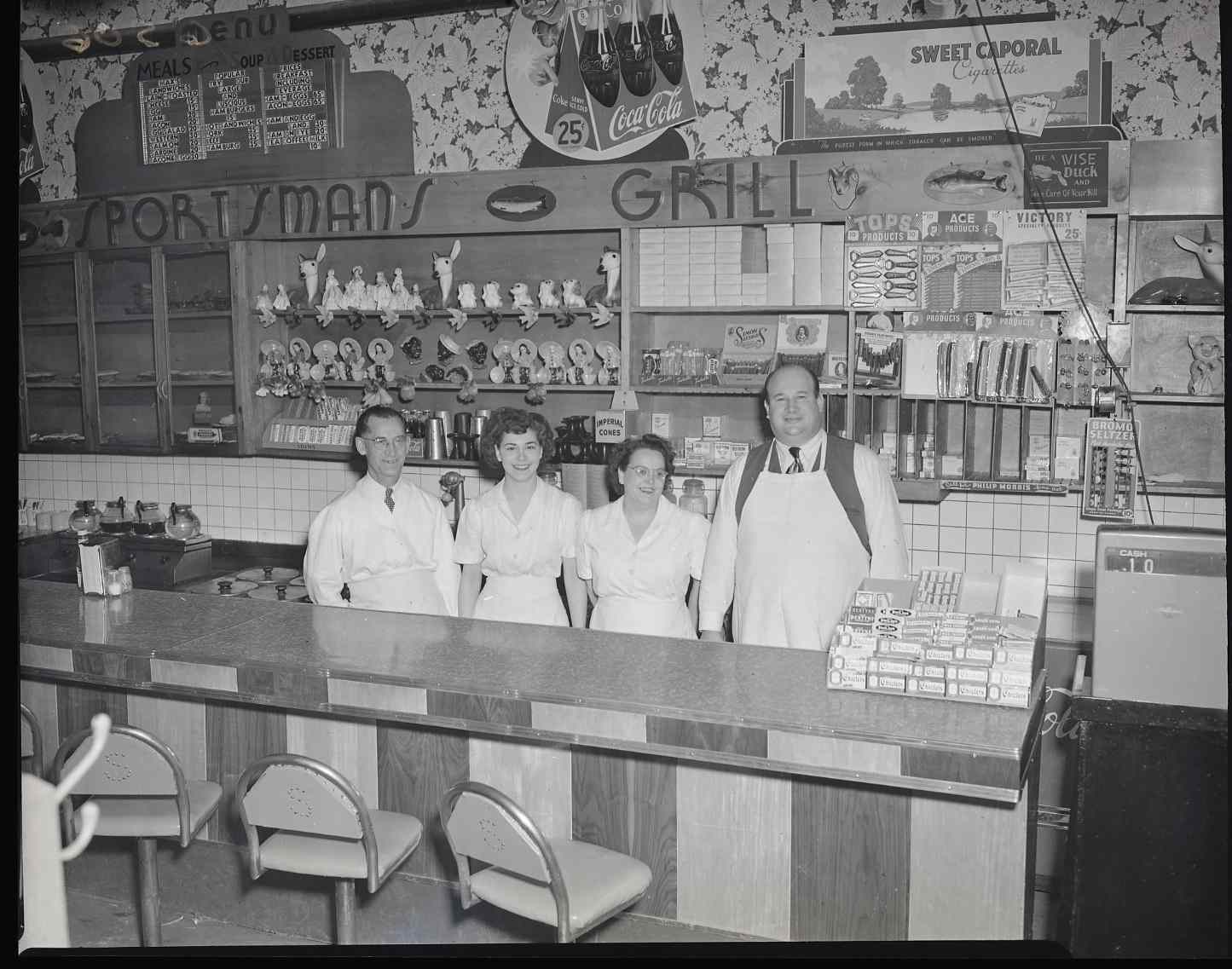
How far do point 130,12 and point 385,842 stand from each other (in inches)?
195

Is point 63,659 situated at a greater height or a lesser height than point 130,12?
lesser

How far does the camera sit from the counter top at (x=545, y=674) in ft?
7.84

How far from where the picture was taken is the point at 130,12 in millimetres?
5848

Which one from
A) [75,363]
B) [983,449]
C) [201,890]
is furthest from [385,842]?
[75,363]

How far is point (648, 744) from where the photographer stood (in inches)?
102

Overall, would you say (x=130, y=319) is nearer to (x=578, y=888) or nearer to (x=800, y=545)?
(x=800, y=545)

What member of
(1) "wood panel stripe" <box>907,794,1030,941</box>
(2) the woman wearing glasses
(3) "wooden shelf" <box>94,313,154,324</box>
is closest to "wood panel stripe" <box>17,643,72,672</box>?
(2) the woman wearing glasses

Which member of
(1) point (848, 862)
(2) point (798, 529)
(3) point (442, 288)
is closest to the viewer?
(1) point (848, 862)

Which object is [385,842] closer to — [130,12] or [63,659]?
[63,659]

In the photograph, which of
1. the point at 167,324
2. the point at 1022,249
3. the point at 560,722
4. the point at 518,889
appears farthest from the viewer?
the point at 167,324

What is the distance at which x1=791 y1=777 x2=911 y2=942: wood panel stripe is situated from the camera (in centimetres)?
265

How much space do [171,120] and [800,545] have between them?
4049mm

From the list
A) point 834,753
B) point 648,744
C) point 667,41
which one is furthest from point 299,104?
point 834,753

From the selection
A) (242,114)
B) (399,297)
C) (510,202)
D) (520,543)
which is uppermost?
(242,114)
